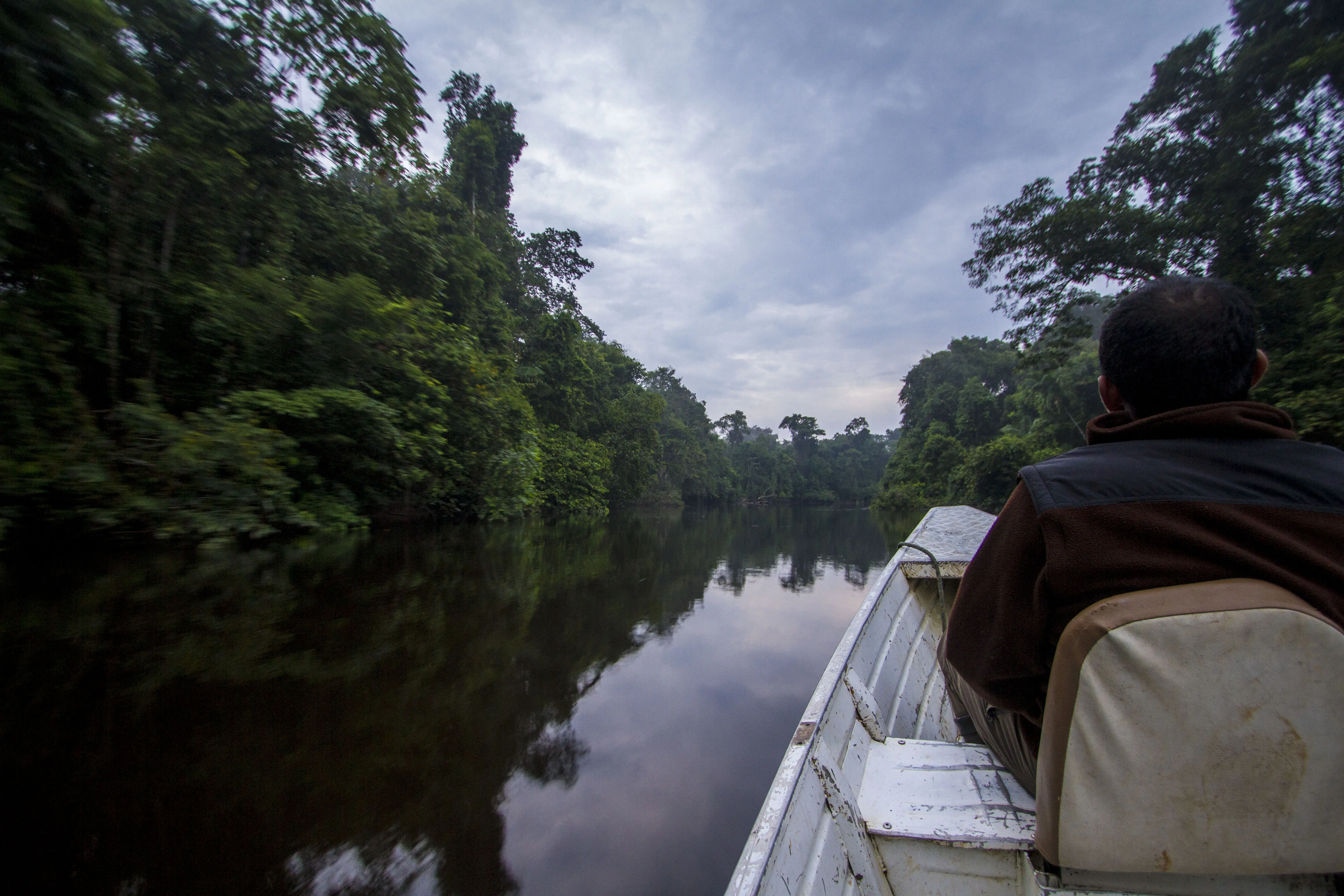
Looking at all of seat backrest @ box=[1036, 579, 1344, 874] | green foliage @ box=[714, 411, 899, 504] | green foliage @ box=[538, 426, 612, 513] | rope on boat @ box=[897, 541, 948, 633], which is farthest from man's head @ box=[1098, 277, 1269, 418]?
green foliage @ box=[714, 411, 899, 504]

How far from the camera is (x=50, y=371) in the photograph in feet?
9.87

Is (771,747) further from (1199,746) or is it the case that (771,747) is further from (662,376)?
(662,376)

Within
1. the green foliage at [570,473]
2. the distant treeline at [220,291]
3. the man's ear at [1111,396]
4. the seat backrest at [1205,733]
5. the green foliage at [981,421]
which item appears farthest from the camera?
the green foliage at [981,421]

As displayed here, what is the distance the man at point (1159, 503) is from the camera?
79 cm

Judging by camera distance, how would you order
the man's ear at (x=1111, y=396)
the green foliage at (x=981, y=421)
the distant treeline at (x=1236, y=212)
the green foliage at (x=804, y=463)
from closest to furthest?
the man's ear at (x=1111, y=396), the distant treeline at (x=1236, y=212), the green foliage at (x=981, y=421), the green foliage at (x=804, y=463)

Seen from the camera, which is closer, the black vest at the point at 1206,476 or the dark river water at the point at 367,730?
the black vest at the point at 1206,476

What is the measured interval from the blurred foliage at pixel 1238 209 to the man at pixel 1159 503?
8.06 metres

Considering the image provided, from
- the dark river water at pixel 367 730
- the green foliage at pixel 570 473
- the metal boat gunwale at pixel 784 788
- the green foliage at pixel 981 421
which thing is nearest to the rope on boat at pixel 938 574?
the metal boat gunwale at pixel 784 788

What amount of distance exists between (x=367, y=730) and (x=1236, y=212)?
12630 millimetres

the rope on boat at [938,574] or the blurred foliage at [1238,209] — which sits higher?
the blurred foliage at [1238,209]

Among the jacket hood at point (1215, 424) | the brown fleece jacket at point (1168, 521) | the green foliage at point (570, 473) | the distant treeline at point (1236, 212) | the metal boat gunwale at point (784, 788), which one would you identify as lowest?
A: the metal boat gunwale at point (784, 788)

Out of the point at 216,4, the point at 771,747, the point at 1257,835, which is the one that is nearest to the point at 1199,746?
the point at 1257,835

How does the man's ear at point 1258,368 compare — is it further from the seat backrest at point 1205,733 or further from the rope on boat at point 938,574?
the rope on boat at point 938,574

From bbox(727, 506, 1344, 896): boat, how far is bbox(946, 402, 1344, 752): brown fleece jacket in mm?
86
